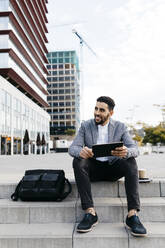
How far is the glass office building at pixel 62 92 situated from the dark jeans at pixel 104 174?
86.3 metres

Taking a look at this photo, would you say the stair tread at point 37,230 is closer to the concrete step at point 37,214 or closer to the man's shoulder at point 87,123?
the concrete step at point 37,214

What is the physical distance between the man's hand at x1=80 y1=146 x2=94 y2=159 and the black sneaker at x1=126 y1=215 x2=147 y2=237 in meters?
0.86

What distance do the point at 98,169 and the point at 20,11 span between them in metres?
36.9

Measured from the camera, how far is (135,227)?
2414mm

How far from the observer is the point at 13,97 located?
29547 mm

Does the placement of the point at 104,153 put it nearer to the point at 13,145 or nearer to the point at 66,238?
the point at 66,238

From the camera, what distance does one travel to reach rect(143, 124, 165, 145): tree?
48.8m

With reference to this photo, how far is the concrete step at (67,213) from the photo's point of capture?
2.91 m

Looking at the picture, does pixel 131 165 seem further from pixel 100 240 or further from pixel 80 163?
pixel 100 240

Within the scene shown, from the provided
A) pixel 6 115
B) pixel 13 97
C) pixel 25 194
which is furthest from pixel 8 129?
pixel 25 194

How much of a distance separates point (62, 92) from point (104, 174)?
89630 millimetres

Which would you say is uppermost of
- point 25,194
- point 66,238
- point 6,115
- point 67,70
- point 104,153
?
point 67,70

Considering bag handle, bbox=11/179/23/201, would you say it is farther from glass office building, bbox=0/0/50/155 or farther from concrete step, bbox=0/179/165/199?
glass office building, bbox=0/0/50/155

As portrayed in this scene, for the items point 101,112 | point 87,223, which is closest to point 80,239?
point 87,223
